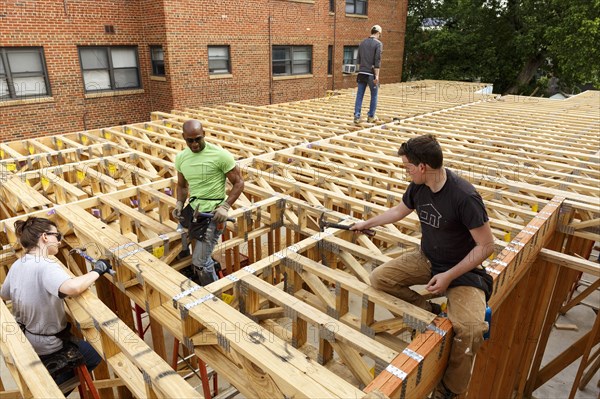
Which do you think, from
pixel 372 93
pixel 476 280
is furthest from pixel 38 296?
pixel 372 93

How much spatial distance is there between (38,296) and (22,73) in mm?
11496

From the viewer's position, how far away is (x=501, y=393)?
5820mm

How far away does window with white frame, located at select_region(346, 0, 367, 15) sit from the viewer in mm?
22397

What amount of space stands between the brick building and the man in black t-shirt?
361 inches

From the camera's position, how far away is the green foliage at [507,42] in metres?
21.1

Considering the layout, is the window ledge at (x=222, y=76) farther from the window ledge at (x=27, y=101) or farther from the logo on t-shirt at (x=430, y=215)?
the logo on t-shirt at (x=430, y=215)

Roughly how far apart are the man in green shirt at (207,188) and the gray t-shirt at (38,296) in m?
1.45

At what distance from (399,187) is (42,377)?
198 inches

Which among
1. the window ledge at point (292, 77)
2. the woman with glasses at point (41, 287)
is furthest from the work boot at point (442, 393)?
the window ledge at point (292, 77)

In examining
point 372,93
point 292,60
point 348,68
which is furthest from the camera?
point 348,68

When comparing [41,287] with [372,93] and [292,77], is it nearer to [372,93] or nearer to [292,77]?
[372,93]

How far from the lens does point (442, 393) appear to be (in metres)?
3.42

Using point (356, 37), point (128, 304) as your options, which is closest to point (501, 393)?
point (128, 304)

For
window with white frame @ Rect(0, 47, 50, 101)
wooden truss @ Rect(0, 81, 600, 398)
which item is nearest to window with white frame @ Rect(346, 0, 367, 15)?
wooden truss @ Rect(0, 81, 600, 398)
